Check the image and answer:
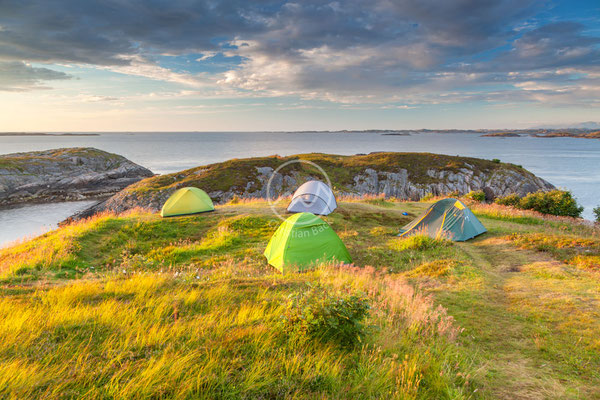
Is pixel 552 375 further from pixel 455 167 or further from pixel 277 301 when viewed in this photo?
pixel 455 167

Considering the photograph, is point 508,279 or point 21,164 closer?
point 508,279

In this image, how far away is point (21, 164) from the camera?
63688 millimetres

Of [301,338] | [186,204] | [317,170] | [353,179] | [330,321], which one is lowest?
[353,179]

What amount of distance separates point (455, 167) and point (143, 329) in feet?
222

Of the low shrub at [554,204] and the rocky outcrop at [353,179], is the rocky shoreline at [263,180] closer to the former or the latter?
the rocky outcrop at [353,179]

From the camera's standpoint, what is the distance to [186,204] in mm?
22953

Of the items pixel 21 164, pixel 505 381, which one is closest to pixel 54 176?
pixel 21 164

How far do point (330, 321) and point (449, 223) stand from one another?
14.4 metres

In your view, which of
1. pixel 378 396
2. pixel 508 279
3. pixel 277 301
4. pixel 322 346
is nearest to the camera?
pixel 378 396

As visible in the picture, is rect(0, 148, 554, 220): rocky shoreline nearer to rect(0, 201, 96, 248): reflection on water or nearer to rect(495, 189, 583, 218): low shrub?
rect(0, 201, 96, 248): reflection on water

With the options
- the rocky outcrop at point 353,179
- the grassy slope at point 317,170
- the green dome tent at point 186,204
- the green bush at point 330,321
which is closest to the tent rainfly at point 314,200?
the green dome tent at point 186,204

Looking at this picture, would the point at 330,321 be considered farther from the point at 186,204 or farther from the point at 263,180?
the point at 263,180

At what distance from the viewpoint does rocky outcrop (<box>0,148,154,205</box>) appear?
53750 mm

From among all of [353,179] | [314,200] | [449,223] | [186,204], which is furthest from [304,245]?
[353,179]
